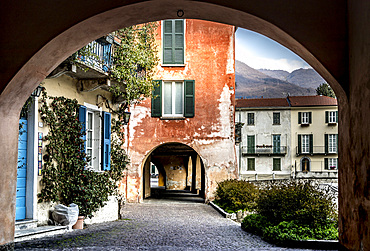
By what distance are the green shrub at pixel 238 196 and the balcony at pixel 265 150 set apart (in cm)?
3153

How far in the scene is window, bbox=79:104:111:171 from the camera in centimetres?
1155

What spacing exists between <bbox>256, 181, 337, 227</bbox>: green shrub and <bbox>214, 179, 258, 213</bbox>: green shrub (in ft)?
14.1

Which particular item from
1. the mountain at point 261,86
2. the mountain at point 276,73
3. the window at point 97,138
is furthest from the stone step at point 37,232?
the mountain at point 276,73

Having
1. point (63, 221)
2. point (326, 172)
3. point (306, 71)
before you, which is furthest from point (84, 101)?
point (306, 71)

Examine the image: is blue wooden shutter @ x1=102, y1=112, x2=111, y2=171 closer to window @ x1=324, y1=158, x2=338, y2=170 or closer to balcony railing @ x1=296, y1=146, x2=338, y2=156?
balcony railing @ x1=296, y1=146, x2=338, y2=156

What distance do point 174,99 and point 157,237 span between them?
10.5m

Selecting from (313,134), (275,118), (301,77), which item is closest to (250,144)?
(275,118)

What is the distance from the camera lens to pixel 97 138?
464 inches

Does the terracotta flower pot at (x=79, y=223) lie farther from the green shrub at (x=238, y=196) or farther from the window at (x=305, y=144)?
the window at (x=305, y=144)

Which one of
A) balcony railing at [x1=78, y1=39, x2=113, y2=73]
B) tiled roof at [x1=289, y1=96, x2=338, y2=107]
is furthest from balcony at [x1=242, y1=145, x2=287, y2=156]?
balcony railing at [x1=78, y1=39, x2=113, y2=73]

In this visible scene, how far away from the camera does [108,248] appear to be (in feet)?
22.2

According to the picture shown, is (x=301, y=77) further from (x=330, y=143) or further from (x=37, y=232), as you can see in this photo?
(x=37, y=232)

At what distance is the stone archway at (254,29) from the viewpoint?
4109 mm

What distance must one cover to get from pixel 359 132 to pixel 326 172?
4411 centimetres
